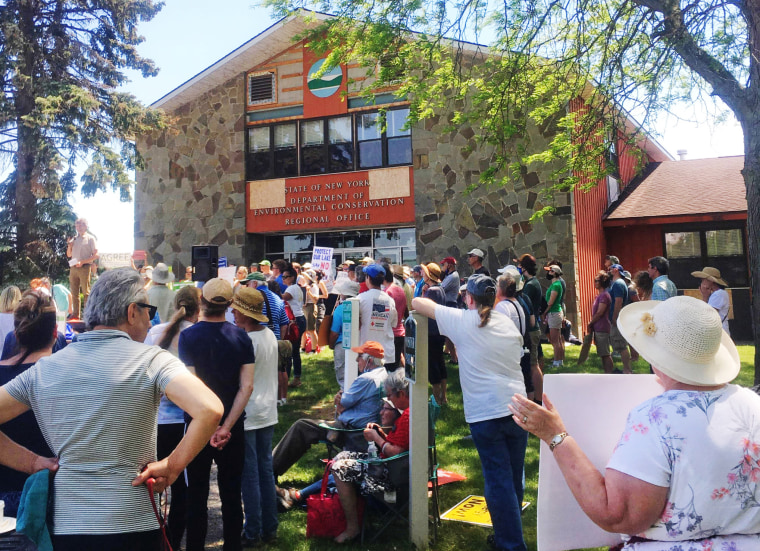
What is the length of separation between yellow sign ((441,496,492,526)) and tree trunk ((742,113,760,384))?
129 inches

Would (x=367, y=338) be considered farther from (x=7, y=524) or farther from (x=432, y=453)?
(x=7, y=524)

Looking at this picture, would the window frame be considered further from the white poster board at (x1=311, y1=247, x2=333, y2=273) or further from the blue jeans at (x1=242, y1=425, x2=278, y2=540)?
the blue jeans at (x1=242, y1=425, x2=278, y2=540)

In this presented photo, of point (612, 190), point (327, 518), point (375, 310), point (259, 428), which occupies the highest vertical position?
point (612, 190)

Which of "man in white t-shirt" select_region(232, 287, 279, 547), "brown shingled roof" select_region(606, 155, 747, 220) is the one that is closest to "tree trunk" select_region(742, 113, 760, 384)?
"man in white t-shirt" select_region(232, 287, 279, 547)

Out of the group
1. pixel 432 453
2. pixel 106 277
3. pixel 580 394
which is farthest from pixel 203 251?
pixel 580 394

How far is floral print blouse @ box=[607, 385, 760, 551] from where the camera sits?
1771 mm

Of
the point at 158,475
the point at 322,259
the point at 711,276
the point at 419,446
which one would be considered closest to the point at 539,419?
the point at 158,475

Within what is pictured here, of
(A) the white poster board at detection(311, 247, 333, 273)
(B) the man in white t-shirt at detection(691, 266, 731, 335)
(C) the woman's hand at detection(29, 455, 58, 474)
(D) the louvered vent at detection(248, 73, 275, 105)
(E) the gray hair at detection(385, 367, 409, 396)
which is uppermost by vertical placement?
(D) the louvered vent at detection(248, 73, 275, 105)

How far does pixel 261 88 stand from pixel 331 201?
14.1 feet

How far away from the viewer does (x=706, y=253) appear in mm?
16047

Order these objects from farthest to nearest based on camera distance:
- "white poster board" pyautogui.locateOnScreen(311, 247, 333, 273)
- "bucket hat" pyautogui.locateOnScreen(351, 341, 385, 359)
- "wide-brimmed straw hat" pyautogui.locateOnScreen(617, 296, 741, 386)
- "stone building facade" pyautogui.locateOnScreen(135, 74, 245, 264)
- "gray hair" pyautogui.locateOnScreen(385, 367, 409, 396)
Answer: "stone building facade" pyautogui.locateOnScreen(135, 74, 245, 264), "white poster board" pyautogui.locateOnScreen(311, 247, 333, 273), "bucket hat" pyautogui.locateOnScreen(351, 341, 385, 359), "gray hair" pyautogui.locateOnScreen(385, 367, 409, 396), "wide-brimmed straw hat" pyautogui.locateOnScreen(617, 296, 741, 386)

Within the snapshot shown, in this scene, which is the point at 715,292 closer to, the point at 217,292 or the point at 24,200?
the point at 217,292

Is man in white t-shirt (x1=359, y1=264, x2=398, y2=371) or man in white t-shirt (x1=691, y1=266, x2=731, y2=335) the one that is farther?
man in white t-shirt (x1=691, y1=266, x2=731, y2=335)

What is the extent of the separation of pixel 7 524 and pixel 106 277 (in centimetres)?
102
